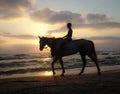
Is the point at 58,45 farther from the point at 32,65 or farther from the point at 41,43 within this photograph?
the point at 32,65

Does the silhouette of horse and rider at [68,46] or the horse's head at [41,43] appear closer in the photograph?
the silhouette of horse and rider at [68,46]

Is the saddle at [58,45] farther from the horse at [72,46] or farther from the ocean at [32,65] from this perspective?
the ocean at [32,65]

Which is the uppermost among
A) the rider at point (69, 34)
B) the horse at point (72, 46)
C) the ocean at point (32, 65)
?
the rider at point (69, 34)

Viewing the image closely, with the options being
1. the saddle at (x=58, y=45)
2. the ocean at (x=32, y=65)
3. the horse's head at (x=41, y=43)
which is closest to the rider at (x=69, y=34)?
the saddle at (x=58, y=45)

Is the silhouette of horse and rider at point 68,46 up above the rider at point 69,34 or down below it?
below

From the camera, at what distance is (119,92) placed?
6.82m

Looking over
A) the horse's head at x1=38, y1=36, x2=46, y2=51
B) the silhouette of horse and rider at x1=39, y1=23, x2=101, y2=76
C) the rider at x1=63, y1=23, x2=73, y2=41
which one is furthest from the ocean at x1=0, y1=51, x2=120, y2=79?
the rider at x1=63, y1=23, x2=73, y2=41

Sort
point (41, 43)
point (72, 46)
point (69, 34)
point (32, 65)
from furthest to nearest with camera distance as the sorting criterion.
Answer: point (32, 65) → point (41, 43) → point (69, 34) → point (72, 46)

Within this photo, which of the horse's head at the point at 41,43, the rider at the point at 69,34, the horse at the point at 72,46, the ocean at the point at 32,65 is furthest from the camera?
the ocean at the point at 32,65

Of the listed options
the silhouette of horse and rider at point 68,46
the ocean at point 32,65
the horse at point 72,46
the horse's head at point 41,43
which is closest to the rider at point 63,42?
the silhouette of horse and rider at point 68,46

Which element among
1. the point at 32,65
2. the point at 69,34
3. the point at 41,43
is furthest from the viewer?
the point at 32,65

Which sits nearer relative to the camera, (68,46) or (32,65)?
(68,46)

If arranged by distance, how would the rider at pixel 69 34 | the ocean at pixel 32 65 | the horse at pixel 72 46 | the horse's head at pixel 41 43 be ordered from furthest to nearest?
the ocean at pixel 32 65 < the horse's head at pixel 41 43 < the rider at pixel 69 34 < the horse at pixel 72 46

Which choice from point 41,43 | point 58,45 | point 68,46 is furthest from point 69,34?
point 41,43
